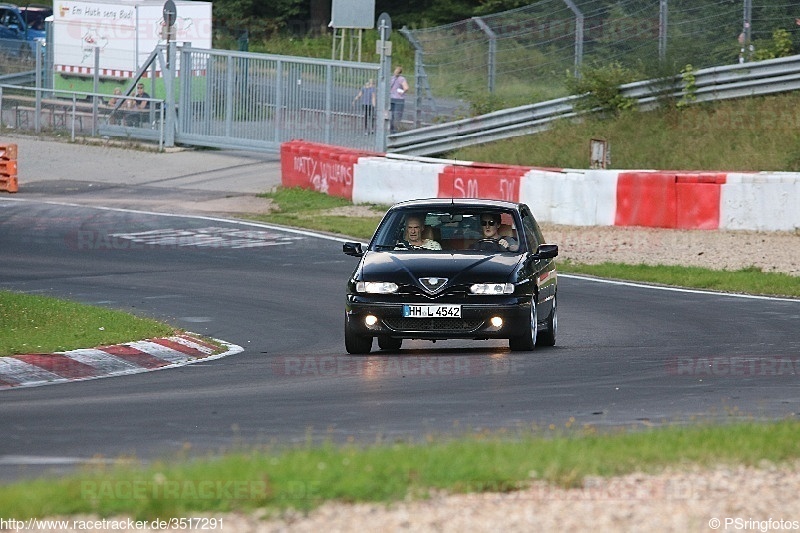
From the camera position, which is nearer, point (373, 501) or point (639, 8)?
point (373, 501)

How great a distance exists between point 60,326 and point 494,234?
4.27 m

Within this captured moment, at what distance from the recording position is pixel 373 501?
6688 mm

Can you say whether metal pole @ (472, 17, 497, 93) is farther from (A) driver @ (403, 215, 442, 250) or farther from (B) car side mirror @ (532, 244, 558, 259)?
(B) car side mirror @ (532, 244, 558, 259)

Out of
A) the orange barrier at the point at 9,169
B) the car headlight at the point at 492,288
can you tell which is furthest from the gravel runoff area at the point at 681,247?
the orange barrier at the point at 9,169

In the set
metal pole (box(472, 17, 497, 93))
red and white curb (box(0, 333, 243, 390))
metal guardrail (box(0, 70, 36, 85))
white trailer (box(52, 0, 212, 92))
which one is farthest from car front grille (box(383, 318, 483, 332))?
metal guardrail (box(0, 70, 36, 85))

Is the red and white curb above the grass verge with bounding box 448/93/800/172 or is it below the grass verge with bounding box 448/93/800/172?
below

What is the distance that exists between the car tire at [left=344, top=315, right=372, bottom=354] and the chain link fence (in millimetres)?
18233

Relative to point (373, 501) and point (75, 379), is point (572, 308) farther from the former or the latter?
point (373, 501)

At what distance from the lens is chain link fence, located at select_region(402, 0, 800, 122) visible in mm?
30094

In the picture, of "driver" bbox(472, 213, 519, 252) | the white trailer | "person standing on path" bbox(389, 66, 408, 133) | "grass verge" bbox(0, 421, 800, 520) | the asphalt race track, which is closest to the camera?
"grass verge" bbox(0, 421, 800, 520)

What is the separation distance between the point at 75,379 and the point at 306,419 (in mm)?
3293

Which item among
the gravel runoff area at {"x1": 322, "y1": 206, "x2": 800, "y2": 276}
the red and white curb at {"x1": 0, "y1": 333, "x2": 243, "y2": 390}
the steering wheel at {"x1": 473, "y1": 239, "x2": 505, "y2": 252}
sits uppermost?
the steering wheel at {"x1": 473, "y1": 239, "x2": 505, "y2": 252}

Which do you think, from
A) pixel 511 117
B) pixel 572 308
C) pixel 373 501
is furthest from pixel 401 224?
pixel 511 117

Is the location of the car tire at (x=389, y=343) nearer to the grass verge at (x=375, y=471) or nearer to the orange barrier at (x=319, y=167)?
the grass verge at (x=375, y=471)
